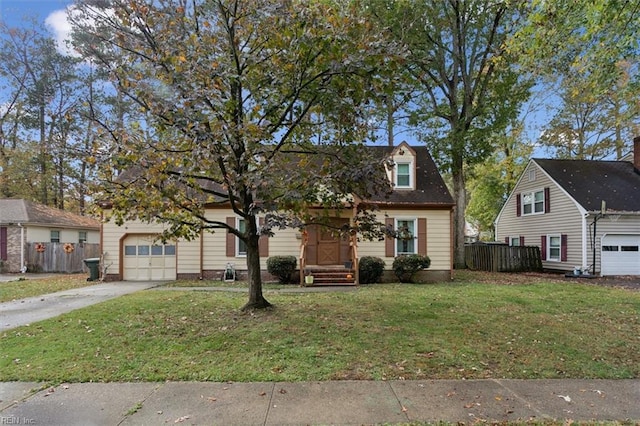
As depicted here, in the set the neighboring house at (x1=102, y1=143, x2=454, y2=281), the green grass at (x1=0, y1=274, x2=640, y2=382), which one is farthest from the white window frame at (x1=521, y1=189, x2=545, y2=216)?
the green grass at (x1=0, y1=274, x2=640, y2=382)

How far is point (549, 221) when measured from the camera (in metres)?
→ 18.7

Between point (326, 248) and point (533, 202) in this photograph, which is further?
point (533, 202)

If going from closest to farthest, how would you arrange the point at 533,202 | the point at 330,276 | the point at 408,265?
the point at 330,276, the point at 408,265, the point at 533,202

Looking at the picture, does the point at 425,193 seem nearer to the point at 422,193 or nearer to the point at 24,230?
the point at 422,193

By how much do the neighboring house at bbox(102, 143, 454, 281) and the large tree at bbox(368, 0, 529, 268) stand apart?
202 inches

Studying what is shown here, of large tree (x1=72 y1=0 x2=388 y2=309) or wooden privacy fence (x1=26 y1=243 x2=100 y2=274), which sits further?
wooden privacy fence (x1=26 y1=243 x2=100 y2=274)

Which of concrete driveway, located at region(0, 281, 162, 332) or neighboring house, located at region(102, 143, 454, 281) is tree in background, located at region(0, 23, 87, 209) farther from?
concrete driveway, located at region(0, 281, 162, 332)

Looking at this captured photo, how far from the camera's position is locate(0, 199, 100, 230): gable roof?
1895 centimetres

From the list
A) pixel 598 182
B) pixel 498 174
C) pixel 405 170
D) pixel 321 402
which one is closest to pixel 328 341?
pixel 321 402

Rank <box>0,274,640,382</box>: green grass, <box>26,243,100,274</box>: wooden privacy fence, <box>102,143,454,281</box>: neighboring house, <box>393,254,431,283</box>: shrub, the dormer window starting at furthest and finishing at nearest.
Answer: <box>26,243,100,274</box>: wooden privacy fence, the dormer window, <box>102,143,454,281</box>: neighboring house, <box>393,254,431,283</box>: shrub, <box>0,274,640,382</box>: green grass

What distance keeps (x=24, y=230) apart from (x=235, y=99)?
18625mm

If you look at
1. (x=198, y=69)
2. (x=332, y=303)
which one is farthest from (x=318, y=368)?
(x=198, y=69)

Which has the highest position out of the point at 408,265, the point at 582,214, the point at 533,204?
the point at 533,204

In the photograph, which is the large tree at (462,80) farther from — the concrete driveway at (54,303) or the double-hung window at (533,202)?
the concrete driveway at (54,303)
